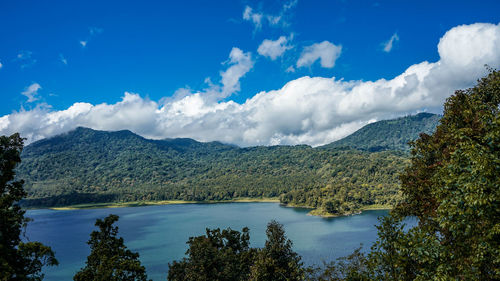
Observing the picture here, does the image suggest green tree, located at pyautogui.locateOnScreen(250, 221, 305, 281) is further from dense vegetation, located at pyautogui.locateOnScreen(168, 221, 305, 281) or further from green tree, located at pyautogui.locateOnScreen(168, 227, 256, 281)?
green tree, located at pyautogui.locateOnScreen(168, 227, 256, 281)

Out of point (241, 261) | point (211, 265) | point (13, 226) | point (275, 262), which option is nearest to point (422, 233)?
point (275, 262)

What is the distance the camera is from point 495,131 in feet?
31.1

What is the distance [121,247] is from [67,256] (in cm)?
7793

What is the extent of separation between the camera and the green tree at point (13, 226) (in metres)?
16.7

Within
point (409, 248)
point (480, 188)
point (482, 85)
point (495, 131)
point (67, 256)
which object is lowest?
point (67, 256)

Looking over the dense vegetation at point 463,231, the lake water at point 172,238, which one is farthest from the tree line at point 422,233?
the lake water at point 172,238

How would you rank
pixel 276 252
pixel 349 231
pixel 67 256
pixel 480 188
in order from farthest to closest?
pixel 349 231 < pixel 67 256 < pixel 276 252 < pixel 480 188

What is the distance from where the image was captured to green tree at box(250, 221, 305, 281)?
19.3m

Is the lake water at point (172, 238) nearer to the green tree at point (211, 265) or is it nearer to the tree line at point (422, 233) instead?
the green tree at point (211, 265)

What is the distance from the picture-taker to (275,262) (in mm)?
20516

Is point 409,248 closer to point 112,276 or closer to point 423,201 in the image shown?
point 423,201

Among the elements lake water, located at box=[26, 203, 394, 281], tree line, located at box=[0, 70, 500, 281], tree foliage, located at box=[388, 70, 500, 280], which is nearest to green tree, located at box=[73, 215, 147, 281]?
tree line, located at box=[0, 70, 500, 281]

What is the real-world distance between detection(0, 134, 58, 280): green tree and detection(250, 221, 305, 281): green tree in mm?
12055

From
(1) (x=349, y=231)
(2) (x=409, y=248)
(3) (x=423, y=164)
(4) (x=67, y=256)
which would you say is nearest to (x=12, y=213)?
(2) (x=409, y=248)
